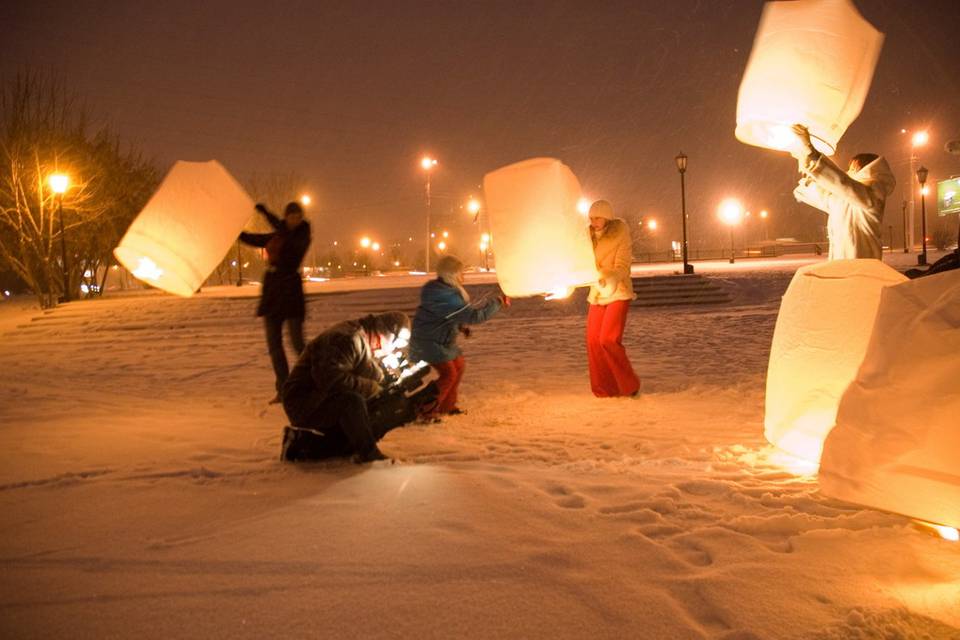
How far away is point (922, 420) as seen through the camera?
8.95ft

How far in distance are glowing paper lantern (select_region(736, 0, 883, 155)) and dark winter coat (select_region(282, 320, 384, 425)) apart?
319 centimetres

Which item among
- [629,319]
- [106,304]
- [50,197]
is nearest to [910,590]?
[629,319]

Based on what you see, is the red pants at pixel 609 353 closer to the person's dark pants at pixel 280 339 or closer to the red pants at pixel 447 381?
the red pants at pixel 447 381

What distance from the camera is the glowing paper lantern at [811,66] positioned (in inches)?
164

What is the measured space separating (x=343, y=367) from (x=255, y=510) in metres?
1.23

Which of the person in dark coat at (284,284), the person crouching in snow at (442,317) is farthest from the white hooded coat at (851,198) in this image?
the person in dark coat at (284,284)

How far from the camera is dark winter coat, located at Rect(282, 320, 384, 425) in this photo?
4.52 m

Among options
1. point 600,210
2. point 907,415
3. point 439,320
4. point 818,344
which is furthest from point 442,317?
point 907,415

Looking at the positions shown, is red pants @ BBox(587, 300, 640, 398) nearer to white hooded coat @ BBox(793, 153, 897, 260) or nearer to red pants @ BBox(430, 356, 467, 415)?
red pants @ BBox(430, 356, 467, 415)

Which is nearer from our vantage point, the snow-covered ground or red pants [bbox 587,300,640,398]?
the snow-covered ground

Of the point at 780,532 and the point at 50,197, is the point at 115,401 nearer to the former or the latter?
the point at 780,532

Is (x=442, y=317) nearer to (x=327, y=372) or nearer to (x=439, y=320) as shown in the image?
(x=439, y=320)

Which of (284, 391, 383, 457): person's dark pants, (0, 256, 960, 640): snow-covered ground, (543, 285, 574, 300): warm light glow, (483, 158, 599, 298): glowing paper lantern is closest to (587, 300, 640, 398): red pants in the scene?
(0, 256, 960, 640): snow-covered ground

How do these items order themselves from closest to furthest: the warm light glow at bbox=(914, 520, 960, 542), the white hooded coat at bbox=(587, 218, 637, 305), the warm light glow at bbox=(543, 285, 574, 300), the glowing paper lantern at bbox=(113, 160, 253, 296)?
the warm light glow at bbox=(914, 520, 960, 542) → the glowing paper lantern at bbox=(113, 160, 253, 296) → the warm light glow at bbox=(543, 285, 574, 300) → the white hooded coat at bbox=(587, 218, 637, 305)
